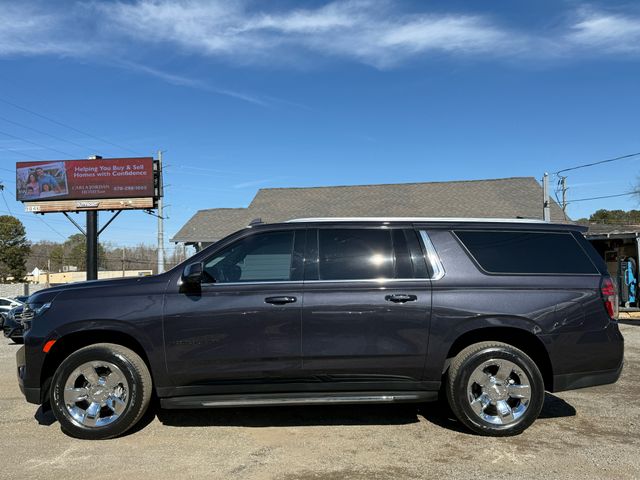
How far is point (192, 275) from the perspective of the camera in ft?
15.1

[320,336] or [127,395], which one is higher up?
[320,336]

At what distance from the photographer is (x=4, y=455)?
4.38 metres

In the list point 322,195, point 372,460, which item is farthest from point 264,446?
point 322,195

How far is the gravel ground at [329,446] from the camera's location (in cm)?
396

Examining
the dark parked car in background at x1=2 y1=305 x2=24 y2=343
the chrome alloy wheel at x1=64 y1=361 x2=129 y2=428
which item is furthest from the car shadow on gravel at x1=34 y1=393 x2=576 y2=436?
the dark parked car in background at x1=2 y1=305 x2=24 y2=343

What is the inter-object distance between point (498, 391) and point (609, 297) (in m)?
1.38

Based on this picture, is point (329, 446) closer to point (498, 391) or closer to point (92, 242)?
A: point (498, 391)

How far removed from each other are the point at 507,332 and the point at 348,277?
1587 millimetres

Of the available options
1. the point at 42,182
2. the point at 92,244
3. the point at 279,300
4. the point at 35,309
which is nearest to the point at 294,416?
the point at 279,300

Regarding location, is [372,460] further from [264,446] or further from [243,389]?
[243,389]

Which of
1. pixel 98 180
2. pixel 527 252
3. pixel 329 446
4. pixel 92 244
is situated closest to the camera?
pixel 329 446

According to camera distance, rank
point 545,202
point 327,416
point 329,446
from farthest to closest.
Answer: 1. point 545,202
2. point 327,416
3. point 329,446

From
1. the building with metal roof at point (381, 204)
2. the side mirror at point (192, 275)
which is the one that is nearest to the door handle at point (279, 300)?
the side mirror at point (192, 275)

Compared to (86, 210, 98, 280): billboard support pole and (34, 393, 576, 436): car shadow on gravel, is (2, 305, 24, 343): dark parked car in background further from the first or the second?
(86, 210, 98, 280): billboard support pole
